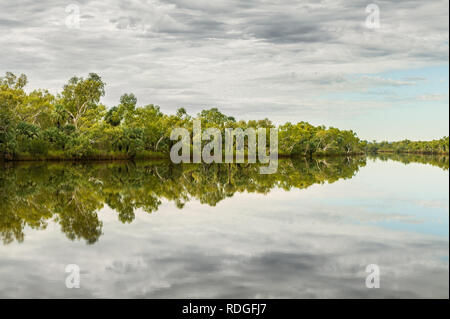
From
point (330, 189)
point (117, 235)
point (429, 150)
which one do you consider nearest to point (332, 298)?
point (117, 235)

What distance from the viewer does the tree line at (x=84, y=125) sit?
48.0 m

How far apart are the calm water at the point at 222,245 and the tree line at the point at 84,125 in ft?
109

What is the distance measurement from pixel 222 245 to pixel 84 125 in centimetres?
5872

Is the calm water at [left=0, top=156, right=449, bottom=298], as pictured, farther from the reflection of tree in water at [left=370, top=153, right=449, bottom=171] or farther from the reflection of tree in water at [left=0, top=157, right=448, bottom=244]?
the reflection of tree in water at [left=370, top=153, right=449, bottom=171]

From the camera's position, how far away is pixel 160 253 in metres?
8.86

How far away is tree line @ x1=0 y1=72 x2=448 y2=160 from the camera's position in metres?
48.0

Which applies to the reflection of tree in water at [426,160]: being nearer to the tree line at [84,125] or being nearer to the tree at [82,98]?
the tree line at [84,125]

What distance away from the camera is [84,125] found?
64.1 meters

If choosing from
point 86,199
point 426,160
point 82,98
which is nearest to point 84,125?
point 82,98

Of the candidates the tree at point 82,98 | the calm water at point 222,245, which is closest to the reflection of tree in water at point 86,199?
the calm water at point 222,245

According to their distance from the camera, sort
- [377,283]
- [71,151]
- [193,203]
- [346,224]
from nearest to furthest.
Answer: [377,283] → [346,224] → [193,203] → [71,151]

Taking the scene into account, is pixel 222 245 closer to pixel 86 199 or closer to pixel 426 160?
pixel 86 199
